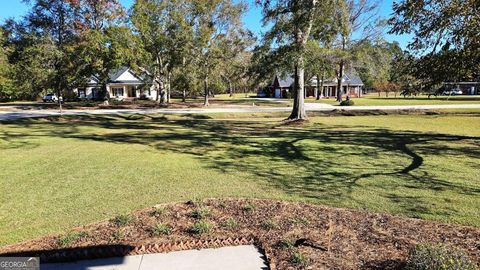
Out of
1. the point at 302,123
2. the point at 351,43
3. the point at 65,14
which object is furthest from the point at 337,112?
the point at 65,14

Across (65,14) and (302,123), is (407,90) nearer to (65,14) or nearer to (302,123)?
(302,123)

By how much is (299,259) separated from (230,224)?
136 centimetres

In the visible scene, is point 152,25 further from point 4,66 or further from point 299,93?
point 299,93

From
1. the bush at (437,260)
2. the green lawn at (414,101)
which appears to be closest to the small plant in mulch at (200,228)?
the bush at (437,260)

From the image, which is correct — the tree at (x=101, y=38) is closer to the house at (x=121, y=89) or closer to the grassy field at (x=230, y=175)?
the house at (x=121, y=89)

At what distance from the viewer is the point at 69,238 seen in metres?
4.59

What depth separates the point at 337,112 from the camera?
28.6 meters

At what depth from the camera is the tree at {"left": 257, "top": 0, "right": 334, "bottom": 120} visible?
1833 cm

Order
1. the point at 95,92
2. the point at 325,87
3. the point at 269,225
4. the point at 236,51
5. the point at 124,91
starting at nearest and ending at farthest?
the point at 269,225, the point at 236,51, the point at 95,92, the point at 124,91, the point at 325,87

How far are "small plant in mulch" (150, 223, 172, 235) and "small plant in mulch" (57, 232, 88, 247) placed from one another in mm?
875

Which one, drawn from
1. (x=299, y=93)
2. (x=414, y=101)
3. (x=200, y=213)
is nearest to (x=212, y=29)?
(x=299, y=93)

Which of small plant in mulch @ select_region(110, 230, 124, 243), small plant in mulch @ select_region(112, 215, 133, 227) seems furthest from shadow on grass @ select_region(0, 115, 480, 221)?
small plant in mulch @ select_region(110, 230, 124, 243)

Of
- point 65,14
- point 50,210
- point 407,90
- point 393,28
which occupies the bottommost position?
point 50,210

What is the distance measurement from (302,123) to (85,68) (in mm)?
24475
